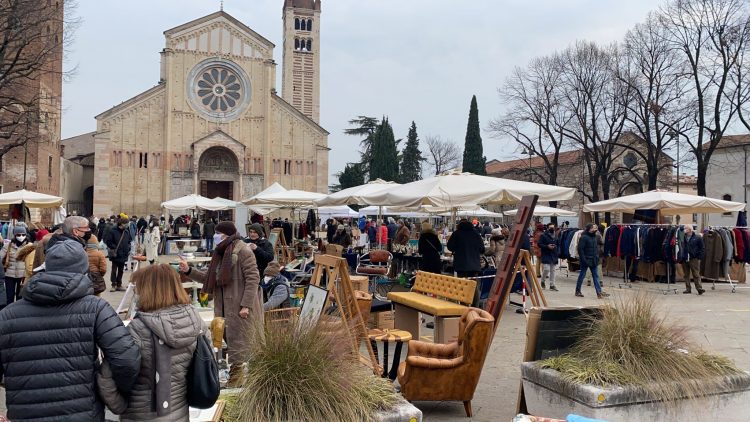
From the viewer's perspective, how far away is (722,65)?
27031 millimetres

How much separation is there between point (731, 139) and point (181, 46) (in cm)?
4043

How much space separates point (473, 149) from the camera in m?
51.4

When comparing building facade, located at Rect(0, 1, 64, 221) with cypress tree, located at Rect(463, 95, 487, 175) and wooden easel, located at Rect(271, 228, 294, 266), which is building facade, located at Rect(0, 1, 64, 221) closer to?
wooden easel, located at Rect(271, 228, 294, 266)

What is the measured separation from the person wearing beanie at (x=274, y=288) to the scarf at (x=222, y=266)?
1.48 metres

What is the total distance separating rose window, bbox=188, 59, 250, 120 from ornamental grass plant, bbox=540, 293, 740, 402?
42.1 m

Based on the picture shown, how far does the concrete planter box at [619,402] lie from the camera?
14.0 feet

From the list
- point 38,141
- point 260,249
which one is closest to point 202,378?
point 260,249

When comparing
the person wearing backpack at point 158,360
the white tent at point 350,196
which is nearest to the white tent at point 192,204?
the white tent at point 350,196

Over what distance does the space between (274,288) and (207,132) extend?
3773cm

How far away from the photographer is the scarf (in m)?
6.01

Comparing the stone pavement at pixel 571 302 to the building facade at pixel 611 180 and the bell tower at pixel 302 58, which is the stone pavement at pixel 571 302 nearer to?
the building facade at pixel 611 180

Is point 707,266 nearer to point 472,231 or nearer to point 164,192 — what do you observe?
point 472,231

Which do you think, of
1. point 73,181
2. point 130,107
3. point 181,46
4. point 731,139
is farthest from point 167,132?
point 731,139

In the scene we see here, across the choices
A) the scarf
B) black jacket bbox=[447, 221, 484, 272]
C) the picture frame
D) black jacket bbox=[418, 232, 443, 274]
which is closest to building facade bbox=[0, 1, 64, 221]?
black jacket bbox=[418, 232, 443, 274]
